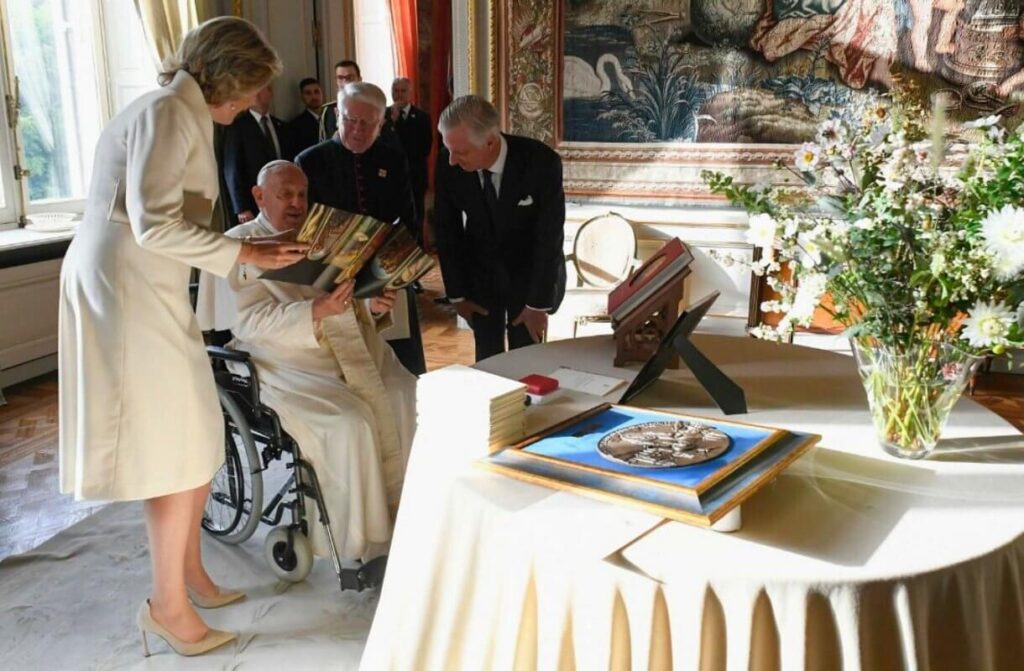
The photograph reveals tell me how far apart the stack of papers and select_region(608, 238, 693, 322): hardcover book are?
741 millimetres

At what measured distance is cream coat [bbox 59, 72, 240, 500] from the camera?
2.15 metres

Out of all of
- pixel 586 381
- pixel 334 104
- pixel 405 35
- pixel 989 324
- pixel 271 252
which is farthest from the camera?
pixel 405 35

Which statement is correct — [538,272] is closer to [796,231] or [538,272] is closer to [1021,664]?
[796,231]

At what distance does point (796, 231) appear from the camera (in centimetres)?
165

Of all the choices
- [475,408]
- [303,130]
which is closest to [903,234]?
[475,408]

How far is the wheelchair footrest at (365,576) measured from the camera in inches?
104

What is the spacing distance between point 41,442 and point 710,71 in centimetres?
428

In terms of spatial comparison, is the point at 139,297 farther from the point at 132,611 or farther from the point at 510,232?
the point at 510,232

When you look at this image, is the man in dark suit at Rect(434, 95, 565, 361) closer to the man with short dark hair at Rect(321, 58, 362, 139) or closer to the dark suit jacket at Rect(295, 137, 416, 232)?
the dark suit jacket at Rect(295, 137, 416, 232)

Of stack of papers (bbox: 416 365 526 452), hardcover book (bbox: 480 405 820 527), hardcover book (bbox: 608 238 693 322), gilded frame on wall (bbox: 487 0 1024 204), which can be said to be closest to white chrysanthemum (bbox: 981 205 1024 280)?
hardcover book (bbox: 480 405 820 527)

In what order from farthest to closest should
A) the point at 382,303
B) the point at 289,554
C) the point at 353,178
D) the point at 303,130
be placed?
the point at 303,130
the point at 353,178
the point at 382,303
the point at 289,554

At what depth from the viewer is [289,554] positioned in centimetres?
282

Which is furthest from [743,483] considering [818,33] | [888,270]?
[818,33]

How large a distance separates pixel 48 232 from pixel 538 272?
11.6 ft
